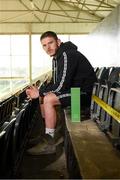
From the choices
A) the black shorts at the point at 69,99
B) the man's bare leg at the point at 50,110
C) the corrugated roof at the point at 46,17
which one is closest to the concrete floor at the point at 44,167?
the man's bare leg at the point at 50,110

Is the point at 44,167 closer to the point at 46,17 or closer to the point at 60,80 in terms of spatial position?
the point at 60,80

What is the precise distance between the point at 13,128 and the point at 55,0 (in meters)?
11.2

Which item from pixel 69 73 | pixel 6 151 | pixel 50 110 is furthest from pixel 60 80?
pixel 6 151

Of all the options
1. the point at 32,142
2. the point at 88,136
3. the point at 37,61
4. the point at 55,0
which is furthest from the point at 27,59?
the point at 88,136

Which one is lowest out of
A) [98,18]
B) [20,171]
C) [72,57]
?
[20,171]

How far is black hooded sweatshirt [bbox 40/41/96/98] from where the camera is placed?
2840mm

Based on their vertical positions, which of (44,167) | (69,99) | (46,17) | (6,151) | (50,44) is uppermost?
(46,17)

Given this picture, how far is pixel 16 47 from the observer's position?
1320cm

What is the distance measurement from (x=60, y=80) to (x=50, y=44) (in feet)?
1.02

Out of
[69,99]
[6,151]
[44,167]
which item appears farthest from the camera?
[69,99]

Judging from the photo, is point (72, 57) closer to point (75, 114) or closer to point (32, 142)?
point (75, 114)

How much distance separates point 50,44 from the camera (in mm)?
2883

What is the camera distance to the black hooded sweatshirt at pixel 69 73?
2.84 meters

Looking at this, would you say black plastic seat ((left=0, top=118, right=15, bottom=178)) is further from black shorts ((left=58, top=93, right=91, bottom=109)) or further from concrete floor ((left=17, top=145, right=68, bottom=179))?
black shorts ((left=58, top=93, right=91, bottom=109))
